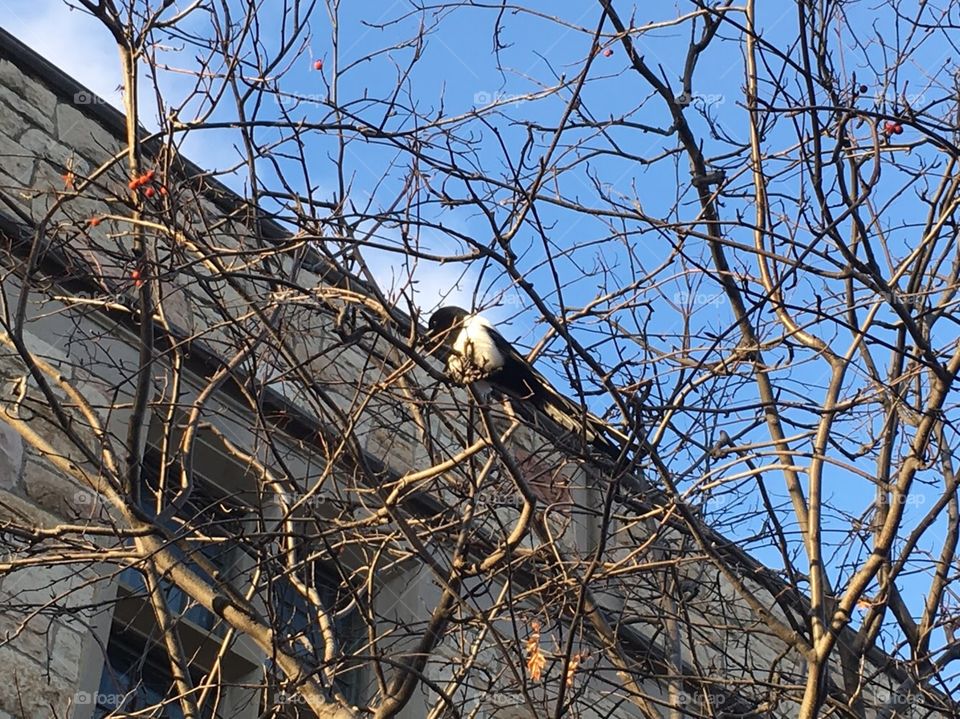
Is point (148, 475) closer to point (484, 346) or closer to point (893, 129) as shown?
point (484, 346)

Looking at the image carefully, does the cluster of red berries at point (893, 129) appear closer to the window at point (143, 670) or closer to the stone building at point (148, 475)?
the stone building at point (148, 475)

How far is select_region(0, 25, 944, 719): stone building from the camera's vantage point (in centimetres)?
366

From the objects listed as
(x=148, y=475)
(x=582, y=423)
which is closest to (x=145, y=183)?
(x=582, y=423)

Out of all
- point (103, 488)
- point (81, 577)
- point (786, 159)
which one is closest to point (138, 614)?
point (81, 577)

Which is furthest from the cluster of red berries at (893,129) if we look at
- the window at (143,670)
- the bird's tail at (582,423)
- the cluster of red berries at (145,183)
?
the window at (143,670)

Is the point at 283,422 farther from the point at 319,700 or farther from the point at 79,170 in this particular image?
the point at 319,700

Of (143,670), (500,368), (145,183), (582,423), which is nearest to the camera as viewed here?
(582,423)

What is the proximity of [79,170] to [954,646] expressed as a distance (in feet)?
11.5

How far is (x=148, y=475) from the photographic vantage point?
16.7 ft

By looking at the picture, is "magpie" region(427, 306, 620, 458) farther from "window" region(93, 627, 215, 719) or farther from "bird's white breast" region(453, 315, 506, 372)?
"window" region(93, 627, 215, 719)

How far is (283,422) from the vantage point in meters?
5.29

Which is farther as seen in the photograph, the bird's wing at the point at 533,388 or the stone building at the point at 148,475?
the bird's wing at the point at 533,388

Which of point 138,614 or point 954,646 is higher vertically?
point 954,646

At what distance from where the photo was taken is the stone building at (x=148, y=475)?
144 inches
